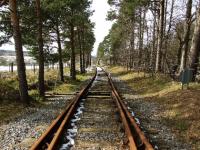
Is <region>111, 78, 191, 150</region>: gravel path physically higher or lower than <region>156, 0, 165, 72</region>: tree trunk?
lower

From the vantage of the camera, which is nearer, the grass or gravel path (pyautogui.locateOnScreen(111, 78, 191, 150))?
gravel path (pyautogui.locateOnScreen(111, 78, 191, 150))

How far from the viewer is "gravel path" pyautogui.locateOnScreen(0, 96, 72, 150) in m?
7.79

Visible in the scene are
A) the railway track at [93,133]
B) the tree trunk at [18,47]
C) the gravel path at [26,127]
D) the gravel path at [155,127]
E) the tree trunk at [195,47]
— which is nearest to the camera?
the railway track at [93,133]

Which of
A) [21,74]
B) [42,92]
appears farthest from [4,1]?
[42,92]

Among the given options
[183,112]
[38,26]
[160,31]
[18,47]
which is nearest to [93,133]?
[183,112]

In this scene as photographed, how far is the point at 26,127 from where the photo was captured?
9469 mm

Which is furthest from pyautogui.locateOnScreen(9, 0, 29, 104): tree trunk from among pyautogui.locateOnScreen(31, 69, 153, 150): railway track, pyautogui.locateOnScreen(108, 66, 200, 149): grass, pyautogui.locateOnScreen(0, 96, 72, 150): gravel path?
pyautogui.locateOnScreen(108, 66, 200, 149): grass

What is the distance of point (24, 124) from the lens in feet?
32.4

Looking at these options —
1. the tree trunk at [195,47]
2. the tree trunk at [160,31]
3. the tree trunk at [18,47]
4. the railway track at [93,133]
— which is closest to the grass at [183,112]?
the railway track at [93,133]

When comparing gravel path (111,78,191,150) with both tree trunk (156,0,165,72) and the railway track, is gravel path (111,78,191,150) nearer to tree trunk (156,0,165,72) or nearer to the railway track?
the railway track

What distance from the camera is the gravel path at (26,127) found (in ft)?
25.5

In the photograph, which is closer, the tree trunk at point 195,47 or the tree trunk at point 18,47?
the tree trunk at point 18,47

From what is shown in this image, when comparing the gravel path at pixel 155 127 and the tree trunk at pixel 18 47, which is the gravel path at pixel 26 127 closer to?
the tree trunk at pixel 18 47

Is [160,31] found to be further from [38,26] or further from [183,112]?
[183,112]
